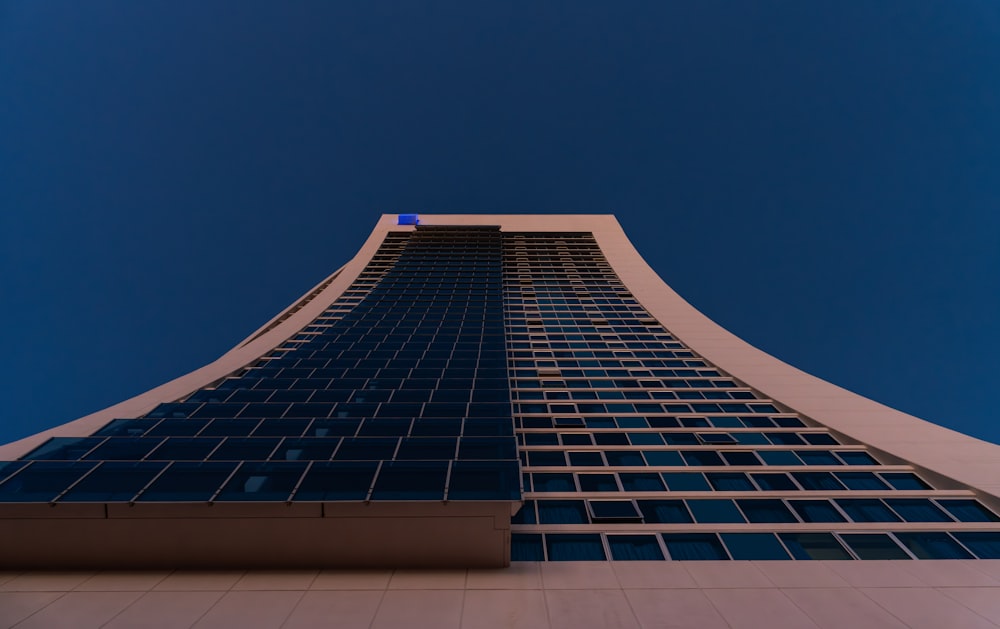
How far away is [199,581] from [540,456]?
1152 centimetres

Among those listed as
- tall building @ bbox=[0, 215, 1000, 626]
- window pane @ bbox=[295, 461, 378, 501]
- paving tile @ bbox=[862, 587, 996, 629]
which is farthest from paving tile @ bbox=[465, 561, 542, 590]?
paving tile @ bbox=[862, 587, 996, 629]

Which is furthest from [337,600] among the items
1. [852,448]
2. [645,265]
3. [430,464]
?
[645,265]

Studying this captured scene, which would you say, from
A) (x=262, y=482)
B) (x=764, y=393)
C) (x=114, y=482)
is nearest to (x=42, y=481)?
(x=114, y=482)

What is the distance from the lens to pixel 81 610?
34.8 ft

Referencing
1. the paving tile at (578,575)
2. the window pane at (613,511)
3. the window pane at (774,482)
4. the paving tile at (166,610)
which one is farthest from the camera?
the window pane at (774,482)

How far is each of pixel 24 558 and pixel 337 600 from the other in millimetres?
8152

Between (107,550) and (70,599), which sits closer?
(70,599)

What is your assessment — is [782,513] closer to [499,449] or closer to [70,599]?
[499,449]

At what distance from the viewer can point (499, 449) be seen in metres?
15.1

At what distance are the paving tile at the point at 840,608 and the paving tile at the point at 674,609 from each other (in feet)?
7.16

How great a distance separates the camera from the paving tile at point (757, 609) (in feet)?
34.2

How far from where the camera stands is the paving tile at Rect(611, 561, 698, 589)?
11.7 m

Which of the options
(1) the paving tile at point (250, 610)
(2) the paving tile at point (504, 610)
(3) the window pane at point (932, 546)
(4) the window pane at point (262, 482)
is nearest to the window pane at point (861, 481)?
(3) the window pane at point (932, 546)

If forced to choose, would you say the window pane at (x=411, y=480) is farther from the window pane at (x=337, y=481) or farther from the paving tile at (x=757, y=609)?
the paving tile at (x=757, y=609)
